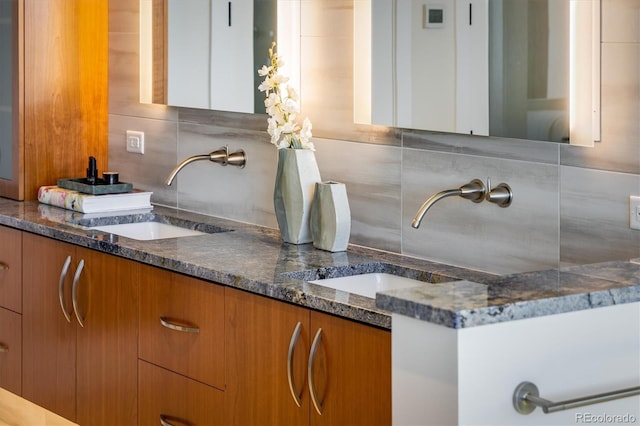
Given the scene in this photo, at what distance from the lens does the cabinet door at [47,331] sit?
3.34 meters

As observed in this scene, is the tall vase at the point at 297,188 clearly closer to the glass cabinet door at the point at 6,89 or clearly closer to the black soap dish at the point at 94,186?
the black soap dish at the point at 94,186

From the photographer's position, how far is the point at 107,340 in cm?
318

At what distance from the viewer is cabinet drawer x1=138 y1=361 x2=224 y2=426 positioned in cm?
277

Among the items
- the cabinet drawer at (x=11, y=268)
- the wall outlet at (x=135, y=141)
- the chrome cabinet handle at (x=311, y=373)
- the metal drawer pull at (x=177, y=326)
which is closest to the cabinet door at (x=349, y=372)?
the chrome cabinet handle at (x=311, y=373)

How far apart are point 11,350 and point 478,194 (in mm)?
1786

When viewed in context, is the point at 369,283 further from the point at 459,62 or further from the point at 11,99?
the point at 11,99

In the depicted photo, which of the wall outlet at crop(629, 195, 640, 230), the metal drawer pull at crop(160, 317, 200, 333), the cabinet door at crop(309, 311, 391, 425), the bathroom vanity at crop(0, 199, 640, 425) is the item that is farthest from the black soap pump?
the wall outlet at crop(629, 195, 640, 230)

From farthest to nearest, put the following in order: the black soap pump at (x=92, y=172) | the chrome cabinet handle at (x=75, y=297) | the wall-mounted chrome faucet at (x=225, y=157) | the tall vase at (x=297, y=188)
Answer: the black soap pump at (x=92, y=172) → the wall-mounted chrome faucet at (x=225, y=157) → the chrome cabinet handle at (x=75, y=297) → the tall vase at (x=297, y=188)

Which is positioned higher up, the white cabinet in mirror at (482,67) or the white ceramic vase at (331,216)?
the white cabinet in mirror at (482,67)

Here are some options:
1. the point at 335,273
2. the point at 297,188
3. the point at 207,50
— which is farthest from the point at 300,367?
the point at 207,50

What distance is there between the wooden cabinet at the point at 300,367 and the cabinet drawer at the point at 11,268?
1149 mm

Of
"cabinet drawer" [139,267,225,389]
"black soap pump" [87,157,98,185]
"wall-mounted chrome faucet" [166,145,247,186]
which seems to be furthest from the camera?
"black soap pump" [87,157,98,185]

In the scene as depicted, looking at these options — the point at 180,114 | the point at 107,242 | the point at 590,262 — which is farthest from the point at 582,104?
the point at 180,114

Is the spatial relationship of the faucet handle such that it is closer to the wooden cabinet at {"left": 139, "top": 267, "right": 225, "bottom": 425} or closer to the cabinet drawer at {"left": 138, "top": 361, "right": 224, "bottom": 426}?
the wooden cabinet at {"left": 139, "top": 267, "right": 225, "bottom": 425}
